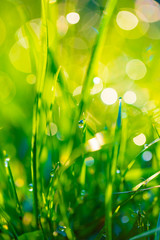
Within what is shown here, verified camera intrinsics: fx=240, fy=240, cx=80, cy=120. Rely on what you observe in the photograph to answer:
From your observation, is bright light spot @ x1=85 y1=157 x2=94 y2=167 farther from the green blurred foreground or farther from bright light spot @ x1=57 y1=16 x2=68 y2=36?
bright light spot @ x1=57 y1=16 x2=68 y2=36

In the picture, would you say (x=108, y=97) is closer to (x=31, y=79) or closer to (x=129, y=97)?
(x=129, y=97)

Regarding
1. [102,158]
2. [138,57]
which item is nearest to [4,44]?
[138,57]

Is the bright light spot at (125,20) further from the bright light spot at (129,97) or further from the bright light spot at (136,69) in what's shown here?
the bright light spot at (129,97)

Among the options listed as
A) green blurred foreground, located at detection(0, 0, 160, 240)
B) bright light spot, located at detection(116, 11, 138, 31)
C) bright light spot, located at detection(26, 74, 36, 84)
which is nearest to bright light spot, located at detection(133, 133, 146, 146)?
green blurred foreground, located at detection(0, 0, 160, 240)

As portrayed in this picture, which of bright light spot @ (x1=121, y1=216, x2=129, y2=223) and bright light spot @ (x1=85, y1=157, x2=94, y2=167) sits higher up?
bright light spot @ (x1=85, y1=157, x2=94, y2=167)

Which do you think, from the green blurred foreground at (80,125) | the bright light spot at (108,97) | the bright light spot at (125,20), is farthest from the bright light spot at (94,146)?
the bright light spot at (125,20)

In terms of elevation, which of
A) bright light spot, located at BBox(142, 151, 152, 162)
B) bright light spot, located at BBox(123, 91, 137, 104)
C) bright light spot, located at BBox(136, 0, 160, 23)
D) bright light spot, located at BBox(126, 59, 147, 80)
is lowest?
bright light spot, located at BBox(142, 151, 152, 162)

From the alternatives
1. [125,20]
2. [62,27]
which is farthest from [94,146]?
[125,20]

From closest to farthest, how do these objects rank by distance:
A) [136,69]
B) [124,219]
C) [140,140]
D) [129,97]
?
[124,219] → [140,140] → [129,97] → [136,69]
